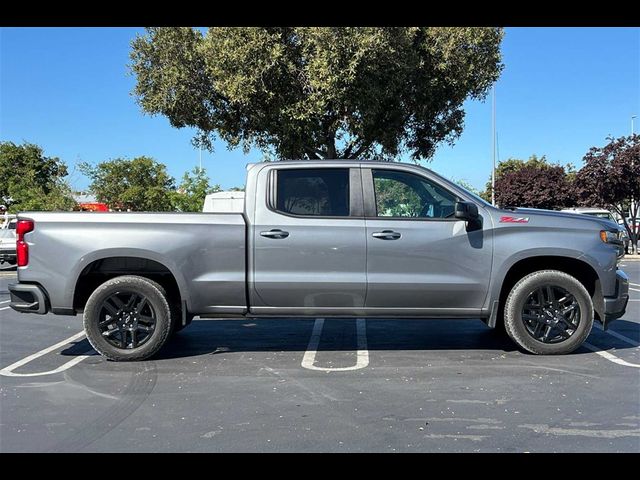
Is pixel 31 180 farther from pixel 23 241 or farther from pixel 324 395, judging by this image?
pixel 324 395

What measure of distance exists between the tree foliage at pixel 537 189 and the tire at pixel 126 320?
2643 cm

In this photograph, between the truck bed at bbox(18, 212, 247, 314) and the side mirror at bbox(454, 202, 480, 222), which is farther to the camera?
the truck bed at bbox(18, 212, 247, 314)

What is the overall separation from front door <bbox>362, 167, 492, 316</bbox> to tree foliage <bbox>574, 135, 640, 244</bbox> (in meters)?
18.9

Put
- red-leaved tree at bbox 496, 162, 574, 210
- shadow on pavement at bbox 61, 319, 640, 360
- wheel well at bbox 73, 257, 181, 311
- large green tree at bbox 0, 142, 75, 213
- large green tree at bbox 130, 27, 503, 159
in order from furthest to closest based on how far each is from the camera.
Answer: red-leaved tree at bbox 496, 162, 574, 210 < large green tree at bbox 0, 142, 75, 213 < large green tree at bbox 130, 27, 503, 159 < shadow on pavement at bbox 61, 319, 640, 360 < wheel well at bbox 73, 257, 181, 311

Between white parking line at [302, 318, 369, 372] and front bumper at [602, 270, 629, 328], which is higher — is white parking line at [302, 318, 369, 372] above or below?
below

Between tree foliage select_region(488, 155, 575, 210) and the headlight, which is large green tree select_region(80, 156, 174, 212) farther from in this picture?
the headlight

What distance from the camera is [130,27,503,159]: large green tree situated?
1400 cm

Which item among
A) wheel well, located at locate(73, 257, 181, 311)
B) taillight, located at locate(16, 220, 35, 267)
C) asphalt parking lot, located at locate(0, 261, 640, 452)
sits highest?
taillight, located at locate(16, 220, 35, 267)

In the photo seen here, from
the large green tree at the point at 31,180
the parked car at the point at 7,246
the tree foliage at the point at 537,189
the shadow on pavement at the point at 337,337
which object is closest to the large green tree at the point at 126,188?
the large green tree at the point at 31,180

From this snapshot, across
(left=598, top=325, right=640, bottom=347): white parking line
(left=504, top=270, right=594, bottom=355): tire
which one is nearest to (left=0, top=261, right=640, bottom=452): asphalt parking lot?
(left=598, top=325, right=640, bottom=347): white parking line

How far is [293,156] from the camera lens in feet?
53.2

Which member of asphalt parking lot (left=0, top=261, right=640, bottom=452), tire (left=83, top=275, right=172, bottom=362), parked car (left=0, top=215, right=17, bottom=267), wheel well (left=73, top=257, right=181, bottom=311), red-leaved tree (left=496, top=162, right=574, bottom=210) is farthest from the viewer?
red-leaved tree (left=496, top=162, right=574, bottom=210)
